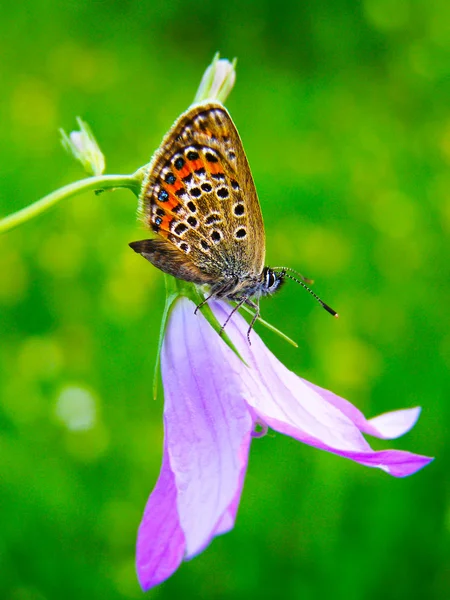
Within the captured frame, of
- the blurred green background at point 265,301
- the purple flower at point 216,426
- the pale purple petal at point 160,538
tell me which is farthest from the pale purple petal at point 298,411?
the blurred green background at point 265,301

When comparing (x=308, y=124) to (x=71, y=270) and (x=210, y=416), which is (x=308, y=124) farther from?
(x=210, y=416)

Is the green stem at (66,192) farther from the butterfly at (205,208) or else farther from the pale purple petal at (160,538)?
the pale purple petal at (160,538)

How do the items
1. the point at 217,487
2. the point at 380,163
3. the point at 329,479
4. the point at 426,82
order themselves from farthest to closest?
the point at 426,82, the point at 380,163, the point at 329,479, the point at 217,487

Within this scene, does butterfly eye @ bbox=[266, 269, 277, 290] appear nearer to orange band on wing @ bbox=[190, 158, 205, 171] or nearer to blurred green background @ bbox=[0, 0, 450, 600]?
orange band on wing @ bbox=[190, 158, 205, 171]

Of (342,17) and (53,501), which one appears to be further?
(342,17)

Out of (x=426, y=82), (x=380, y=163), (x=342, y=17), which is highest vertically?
(x=342, y=17)

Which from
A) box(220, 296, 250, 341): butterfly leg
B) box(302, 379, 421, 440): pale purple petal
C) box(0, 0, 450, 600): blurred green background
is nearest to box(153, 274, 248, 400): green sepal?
box(220, 296, 250, 341): butterfly leg

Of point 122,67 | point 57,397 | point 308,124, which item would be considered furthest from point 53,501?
point 122,67
